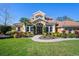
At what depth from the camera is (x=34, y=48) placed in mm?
5719

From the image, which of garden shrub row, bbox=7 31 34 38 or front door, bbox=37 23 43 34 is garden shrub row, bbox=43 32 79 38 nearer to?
front door, bbox=37 23 43 34

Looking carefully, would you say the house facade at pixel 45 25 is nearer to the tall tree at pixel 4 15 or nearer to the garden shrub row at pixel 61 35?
the garden shrub row at pixel 61 35

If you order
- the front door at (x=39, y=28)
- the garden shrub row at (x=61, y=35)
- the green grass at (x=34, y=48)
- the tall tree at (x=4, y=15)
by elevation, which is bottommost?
the green grass at (x=34, y=48)

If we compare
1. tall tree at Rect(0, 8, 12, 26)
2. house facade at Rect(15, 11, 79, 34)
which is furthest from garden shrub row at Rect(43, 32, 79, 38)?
tall tree at Rect(0, 8, 12, 26)

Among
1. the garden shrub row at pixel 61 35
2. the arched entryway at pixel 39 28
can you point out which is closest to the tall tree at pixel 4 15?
the arched entryway at pixel 39 28

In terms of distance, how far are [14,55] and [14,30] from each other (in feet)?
1.38

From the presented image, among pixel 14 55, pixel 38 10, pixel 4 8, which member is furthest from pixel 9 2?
pixel 14 55

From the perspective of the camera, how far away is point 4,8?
18.9 ft

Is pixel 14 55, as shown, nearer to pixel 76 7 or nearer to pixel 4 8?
pixel 4 8

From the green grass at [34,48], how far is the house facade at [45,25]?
19 centimetres

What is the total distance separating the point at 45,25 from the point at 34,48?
1.39ft

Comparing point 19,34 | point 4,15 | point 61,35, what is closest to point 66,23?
Result: point 61,35

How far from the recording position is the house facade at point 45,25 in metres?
5.78

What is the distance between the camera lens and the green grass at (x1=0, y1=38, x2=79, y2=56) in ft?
18.7
